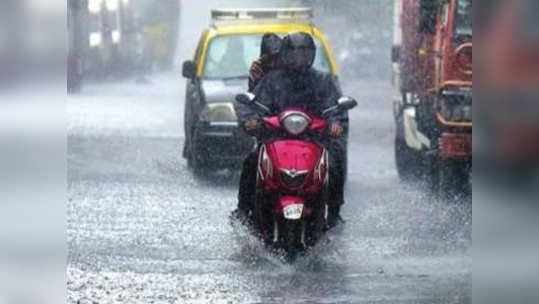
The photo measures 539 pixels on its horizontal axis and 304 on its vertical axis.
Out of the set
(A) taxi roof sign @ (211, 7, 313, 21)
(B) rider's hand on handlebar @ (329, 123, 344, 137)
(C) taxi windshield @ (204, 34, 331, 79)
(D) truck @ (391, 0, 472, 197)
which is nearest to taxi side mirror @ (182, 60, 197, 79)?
(C) taxi windshield @ (204, 34, 331, 79)

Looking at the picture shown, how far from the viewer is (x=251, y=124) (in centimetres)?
930

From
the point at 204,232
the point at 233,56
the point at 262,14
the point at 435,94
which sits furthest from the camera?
the point at 233,56

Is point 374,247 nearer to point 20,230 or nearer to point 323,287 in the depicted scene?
point 323,287

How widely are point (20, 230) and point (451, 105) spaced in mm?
5645

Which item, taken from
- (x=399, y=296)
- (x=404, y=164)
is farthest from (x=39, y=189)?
(x=404, y=164)

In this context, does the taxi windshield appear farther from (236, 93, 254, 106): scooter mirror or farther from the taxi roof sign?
(236, 93, 254, 106): scooter mirror

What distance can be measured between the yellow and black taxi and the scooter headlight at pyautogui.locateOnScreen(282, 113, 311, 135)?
337 cm

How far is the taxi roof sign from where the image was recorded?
12227 mm

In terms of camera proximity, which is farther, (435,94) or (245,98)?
(435,94)

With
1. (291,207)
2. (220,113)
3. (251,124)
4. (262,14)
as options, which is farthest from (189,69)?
(291,207)

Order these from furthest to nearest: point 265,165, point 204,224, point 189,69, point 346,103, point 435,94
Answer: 1. point 189,69
2. point 435,94
3. point 204,224
4. point 265,165
5. point 346,103

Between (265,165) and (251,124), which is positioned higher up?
(251,124)

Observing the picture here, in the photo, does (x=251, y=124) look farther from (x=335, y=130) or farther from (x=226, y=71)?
(x=226, y=71)

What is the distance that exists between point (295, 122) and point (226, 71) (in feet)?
14.6
